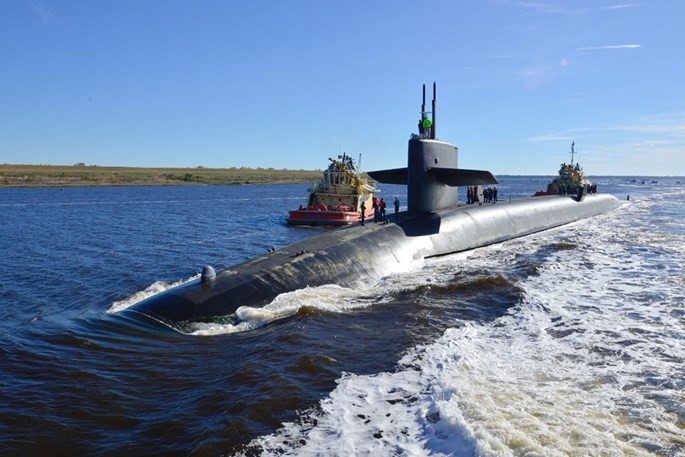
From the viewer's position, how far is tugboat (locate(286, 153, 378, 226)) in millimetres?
33719

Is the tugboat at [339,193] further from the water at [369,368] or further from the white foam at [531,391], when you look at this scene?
the white foam at [531,391]

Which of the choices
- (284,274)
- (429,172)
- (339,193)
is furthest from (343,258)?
(339,193)

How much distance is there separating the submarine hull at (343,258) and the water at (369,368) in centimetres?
47

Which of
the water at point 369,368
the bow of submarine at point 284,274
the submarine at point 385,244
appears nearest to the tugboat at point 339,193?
the submarine at point 385,244

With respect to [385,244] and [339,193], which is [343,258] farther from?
[339,193]

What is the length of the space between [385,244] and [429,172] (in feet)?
13.6

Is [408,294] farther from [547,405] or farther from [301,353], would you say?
[547,405]

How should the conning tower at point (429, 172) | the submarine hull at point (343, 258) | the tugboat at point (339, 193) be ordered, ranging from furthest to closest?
the tugboat at point (339, 193) < the conning tower at point (429, 172) < the submarine hull at point (343, 258)

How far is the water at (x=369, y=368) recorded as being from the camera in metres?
5.75

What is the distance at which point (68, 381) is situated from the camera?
7555 millimetres

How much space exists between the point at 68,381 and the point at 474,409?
578cm

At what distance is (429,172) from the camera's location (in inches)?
732

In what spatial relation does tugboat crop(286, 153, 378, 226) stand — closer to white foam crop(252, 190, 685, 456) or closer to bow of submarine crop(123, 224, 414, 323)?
bow of submarine crop(123, 224, 414, 323)

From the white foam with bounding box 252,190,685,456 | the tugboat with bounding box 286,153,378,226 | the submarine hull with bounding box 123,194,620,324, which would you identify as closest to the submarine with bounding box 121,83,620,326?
the submarine hull with bounding box 123,194,620,324
